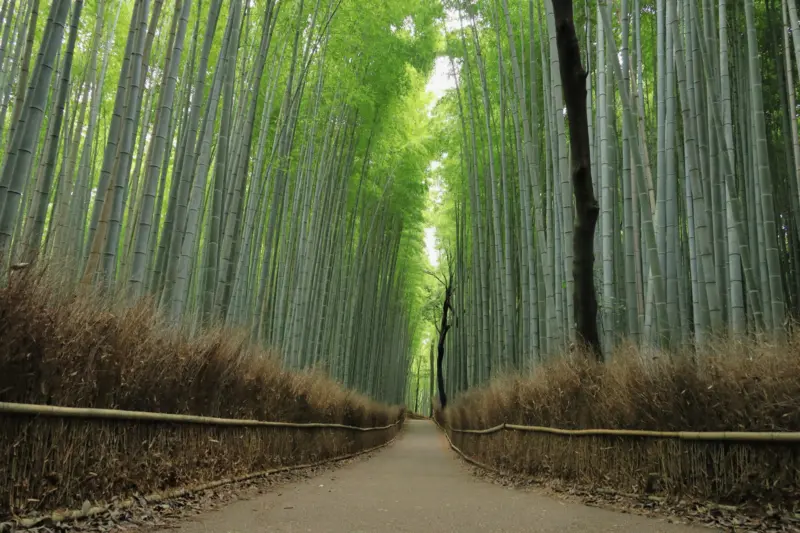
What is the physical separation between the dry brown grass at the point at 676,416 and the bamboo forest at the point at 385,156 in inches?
14.1

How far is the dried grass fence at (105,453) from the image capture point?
202 cm

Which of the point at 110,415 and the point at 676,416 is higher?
the point at 676,416

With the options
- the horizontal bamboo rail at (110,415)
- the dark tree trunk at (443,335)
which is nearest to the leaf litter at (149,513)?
the horizontal bamboo rail at (110,415)

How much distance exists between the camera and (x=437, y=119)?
470 inches

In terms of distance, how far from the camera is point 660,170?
438 centimetres

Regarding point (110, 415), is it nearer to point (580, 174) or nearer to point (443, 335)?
point (580, 174)

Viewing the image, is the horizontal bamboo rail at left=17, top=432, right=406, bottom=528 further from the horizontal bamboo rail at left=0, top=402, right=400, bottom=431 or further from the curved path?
the horizontal bamboo rail at left=0, top=402, right=400, bottom=431

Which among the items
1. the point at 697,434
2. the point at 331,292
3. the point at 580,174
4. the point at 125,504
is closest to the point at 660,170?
the point at 580,174

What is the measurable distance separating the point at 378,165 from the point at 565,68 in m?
6.72

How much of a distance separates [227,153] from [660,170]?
137 inches

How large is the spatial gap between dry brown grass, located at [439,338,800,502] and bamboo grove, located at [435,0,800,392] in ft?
1.48

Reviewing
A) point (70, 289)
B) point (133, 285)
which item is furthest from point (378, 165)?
point (70, 289)

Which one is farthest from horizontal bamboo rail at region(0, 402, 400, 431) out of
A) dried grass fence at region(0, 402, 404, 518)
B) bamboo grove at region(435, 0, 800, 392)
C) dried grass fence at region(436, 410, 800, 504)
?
bamboo grove at region(435, 0, 800, 392)

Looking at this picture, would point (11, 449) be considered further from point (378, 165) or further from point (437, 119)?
point (437, 119)
